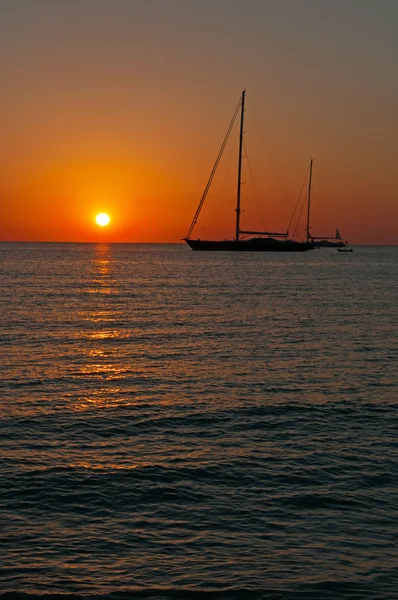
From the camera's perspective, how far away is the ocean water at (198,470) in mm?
11000

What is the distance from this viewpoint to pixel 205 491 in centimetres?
1450

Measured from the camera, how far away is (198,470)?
51.6 feet

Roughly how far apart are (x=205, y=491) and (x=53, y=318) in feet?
117

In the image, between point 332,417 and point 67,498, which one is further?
point 332,417

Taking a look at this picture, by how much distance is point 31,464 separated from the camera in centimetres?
1589

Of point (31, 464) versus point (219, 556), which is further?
point (31, 464)

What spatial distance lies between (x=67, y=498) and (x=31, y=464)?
230cm

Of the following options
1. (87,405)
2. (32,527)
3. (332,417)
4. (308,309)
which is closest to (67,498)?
(32,527)

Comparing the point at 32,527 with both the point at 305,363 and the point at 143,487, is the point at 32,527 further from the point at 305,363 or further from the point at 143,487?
the point at 305,363

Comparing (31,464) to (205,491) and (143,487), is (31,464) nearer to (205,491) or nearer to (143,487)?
(143,487)

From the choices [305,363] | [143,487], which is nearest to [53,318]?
[305,363]

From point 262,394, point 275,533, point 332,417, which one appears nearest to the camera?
point 275,533

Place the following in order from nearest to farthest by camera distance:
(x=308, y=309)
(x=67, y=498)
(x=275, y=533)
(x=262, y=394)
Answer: (x=275, y=533), (x=67, y=498), (x=262, y=394), (x=308, y=309)

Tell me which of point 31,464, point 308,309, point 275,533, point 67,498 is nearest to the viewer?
point 275,533
